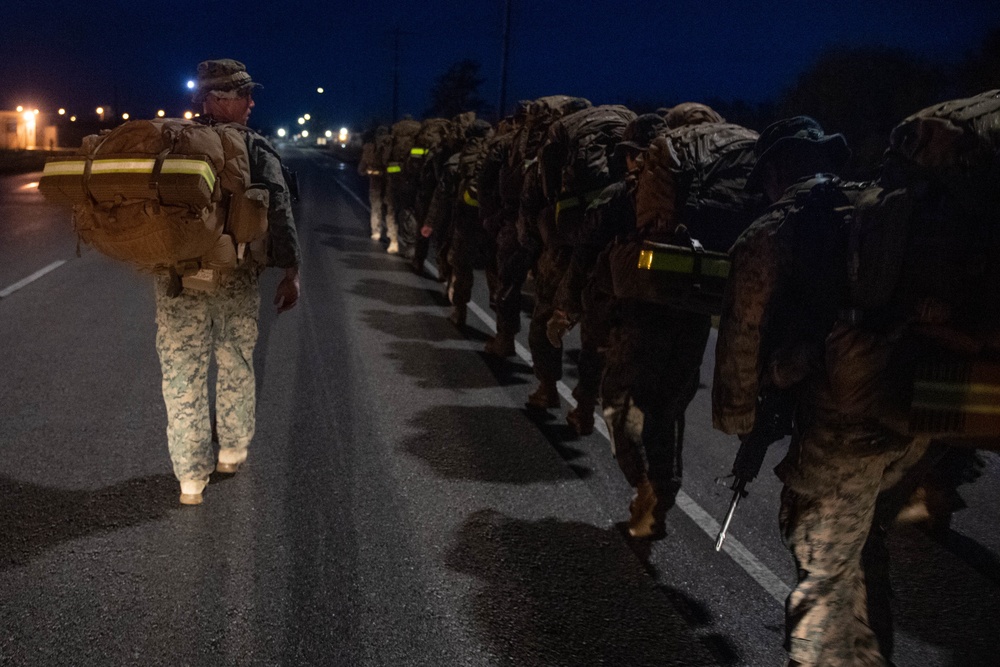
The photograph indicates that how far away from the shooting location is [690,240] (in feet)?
11.6

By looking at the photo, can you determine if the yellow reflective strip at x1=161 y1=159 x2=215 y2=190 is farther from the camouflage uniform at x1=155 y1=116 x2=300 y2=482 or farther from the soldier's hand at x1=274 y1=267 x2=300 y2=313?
the soldier's hand at x1=274 y1=267 x2=300 y2=313

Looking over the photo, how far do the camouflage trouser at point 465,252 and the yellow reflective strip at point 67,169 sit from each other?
16.7 feet

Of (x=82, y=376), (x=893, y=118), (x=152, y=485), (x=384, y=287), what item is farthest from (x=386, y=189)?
(x=893, y=118)

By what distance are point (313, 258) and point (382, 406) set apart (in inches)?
291

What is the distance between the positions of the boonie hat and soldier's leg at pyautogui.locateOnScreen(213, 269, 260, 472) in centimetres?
241

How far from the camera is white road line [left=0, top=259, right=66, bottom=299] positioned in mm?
8771

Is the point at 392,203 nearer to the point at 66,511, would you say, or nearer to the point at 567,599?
the point at 66,511

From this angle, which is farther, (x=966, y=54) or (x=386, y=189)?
(x=966, y=54)

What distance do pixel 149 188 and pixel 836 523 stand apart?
2737mm

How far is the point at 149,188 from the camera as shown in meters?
3.19

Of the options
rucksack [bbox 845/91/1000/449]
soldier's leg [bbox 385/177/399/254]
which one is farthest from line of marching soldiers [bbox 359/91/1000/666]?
soldier's leg [bbox 385/177/399/254]

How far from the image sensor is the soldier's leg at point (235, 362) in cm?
398

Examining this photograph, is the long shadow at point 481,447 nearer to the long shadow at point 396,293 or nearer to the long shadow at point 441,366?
the long shadow at point 441,366

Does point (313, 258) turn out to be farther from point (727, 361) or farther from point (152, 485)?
point (727, 361)
